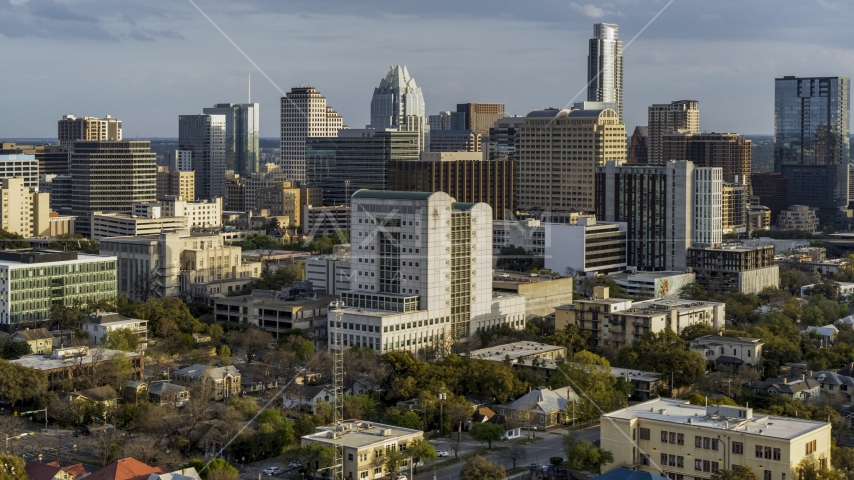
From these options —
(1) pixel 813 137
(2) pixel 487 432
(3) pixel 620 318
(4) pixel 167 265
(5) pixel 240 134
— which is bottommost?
(2) pixel 487 432

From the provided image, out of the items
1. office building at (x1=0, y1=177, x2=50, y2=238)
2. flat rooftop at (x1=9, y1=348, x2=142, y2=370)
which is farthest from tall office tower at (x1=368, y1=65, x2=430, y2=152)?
flat rooftop at (x1=9, y1=348, x2=142, y2=370)

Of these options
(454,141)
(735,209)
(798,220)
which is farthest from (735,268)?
(454,141)

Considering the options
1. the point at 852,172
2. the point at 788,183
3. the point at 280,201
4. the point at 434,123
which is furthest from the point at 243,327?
the point at 434,123

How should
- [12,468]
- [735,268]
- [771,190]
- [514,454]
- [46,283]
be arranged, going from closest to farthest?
1. [12,468]
2. [514,454]
3. [46,283]
4. [735,268]
5. [771,190]

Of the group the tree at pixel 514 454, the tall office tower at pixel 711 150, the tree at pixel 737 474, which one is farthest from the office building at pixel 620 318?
the tall office tower at pixel 711 150

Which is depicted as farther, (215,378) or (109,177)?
(109,177)

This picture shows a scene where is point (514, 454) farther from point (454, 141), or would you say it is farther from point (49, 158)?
point (454, 141)

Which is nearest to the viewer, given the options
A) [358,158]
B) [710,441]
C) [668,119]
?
[710,441]
